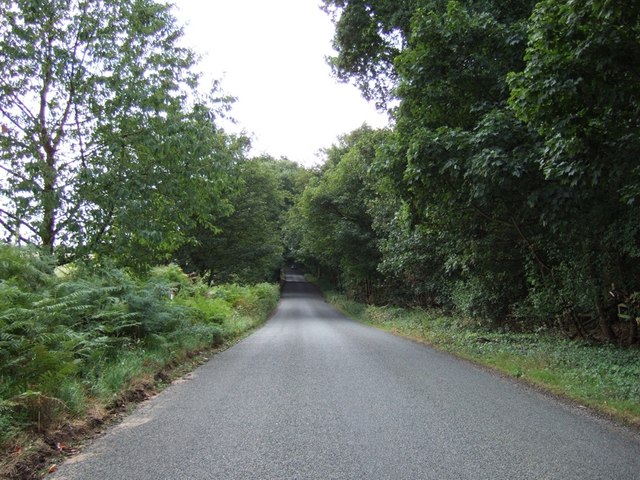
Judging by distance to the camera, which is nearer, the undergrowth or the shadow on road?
the undergrowth

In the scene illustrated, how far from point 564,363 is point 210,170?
779cm

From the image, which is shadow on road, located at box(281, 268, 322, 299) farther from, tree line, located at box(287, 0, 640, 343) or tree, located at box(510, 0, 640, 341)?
tree, located at box(510, 0, 640, 341)

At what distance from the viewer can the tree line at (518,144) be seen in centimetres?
578

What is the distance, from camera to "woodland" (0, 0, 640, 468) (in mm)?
5719

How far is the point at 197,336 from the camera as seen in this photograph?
11.5m

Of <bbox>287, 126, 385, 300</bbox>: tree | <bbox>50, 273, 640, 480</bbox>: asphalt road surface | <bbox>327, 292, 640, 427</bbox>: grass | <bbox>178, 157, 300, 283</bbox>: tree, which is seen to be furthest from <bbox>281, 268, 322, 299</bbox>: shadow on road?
<bbox>50, 273, 640, 480</bbox>: asphalt road surface

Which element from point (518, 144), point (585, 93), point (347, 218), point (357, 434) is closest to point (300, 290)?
point (347, 218)

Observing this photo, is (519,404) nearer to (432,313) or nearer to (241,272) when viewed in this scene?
(432,313)

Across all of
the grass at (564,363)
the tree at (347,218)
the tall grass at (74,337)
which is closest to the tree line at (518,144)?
the grass at (564,363)

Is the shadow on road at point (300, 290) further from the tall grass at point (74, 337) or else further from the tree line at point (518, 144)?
the tall grass at point (74, 337)

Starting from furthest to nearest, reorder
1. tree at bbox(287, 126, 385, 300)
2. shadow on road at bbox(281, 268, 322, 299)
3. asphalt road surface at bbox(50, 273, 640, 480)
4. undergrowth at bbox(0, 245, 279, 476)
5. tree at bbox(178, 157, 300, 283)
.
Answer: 1. shadow on road at bbox(281, 268, 322, 299)
2. tree at bbox(287, 126, 385, 300)
3. tree at bbox(178, 157, 300, 283)
4. undergrowth at bbox(0, 245, 279, 476)
5. asphalt road surface at bbox(50, 273, 640, 480)

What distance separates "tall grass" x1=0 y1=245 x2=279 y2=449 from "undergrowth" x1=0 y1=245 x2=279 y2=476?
0.4 inches

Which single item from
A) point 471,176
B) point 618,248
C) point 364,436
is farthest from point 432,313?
point 364,436

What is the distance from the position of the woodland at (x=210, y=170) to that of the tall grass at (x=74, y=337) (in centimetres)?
3
